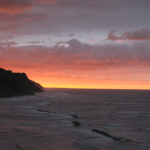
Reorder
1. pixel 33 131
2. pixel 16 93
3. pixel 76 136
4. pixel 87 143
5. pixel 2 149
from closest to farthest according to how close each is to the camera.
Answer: pixel 2 149
pixel 87 143
pixel 76 136
pixel 33 131
pixel 16 93

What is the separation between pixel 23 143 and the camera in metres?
17.6

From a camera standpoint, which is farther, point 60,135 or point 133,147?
point 60,135

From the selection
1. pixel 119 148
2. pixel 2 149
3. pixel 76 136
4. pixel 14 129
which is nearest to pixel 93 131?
pixel 76 136

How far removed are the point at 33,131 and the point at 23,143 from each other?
15.0 feet

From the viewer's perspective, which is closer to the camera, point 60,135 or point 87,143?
point 87,143

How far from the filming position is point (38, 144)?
1748cm

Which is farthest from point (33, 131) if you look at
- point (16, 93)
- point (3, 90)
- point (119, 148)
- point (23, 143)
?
point (16, 93)

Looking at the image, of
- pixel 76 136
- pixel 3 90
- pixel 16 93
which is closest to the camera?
pixel 76 136

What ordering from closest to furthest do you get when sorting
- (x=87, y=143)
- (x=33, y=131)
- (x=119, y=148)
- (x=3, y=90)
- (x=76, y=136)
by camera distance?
(x=119, y=148)
(x=87, y=143)
(x=76, y=136)
(x=33, y=131)
(x=3, y=90)

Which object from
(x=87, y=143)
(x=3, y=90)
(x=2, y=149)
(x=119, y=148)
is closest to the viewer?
(x=2, y=149)

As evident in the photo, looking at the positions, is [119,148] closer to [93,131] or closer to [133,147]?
[133,147]

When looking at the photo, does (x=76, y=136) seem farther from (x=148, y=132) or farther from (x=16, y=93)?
(x=16, y=93)

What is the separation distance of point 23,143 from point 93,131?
867 cm

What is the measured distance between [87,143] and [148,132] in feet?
29.0
